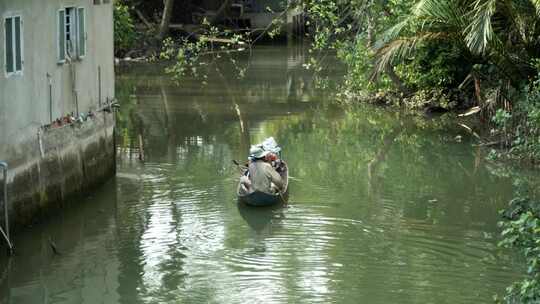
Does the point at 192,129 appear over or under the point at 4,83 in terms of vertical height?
under

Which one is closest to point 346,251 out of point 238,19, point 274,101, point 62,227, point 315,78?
point 62,227

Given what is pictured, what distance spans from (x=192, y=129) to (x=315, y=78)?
1135 centimetres

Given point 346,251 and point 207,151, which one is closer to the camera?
point 346,251

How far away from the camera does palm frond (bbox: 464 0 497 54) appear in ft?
71.3

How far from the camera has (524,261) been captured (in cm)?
1584

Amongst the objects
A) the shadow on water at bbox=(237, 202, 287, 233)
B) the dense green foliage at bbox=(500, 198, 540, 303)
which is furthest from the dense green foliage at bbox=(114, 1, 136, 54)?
the dense green foliage at bbox=(500, 198, 540, 303)

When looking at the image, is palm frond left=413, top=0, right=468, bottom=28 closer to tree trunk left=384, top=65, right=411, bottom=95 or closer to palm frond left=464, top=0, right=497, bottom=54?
palm frond left=464, top=0, right=497, bottom=54

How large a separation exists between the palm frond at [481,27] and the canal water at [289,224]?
107 inches

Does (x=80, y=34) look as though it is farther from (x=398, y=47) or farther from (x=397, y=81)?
(x=397, y=81)

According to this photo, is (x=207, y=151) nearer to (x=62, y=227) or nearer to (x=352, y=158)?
(x=352, y=158)

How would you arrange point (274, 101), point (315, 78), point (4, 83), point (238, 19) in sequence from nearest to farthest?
1. point (4, 83)
2. point (274, 101)
3. point (315, 78)
4. point (238, 19)

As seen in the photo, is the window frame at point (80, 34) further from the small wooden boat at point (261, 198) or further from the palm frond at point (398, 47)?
the palm frond at point (398, 47)

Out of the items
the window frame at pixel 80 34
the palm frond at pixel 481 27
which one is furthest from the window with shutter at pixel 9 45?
the palm frond at pixel 481 27

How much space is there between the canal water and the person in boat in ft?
1.32
